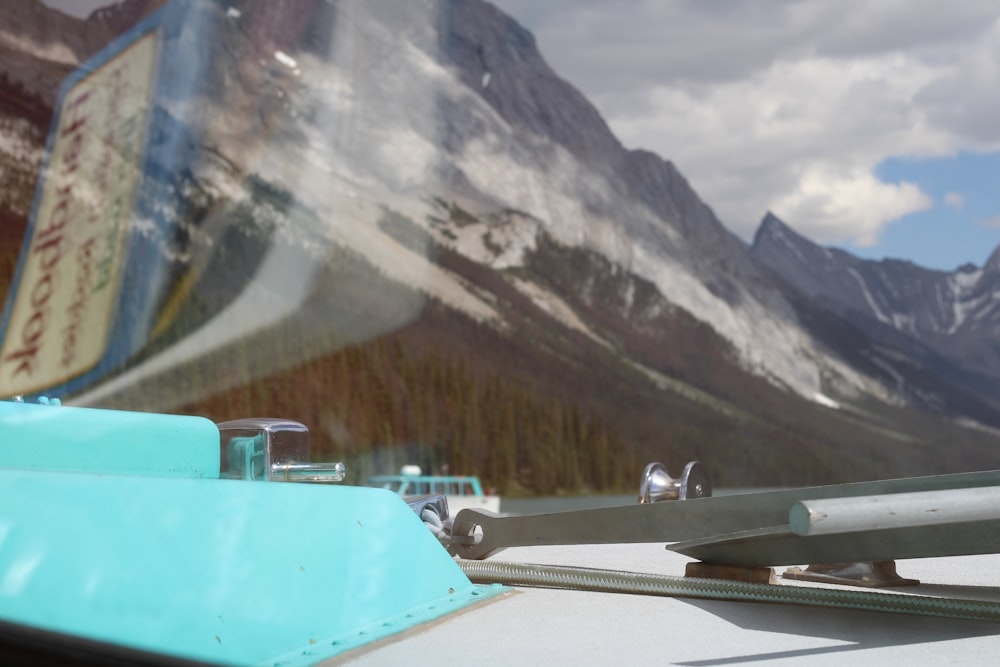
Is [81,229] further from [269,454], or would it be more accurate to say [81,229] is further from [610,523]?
[610,523]

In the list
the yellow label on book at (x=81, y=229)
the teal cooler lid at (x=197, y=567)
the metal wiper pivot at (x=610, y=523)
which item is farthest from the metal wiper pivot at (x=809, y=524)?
the yellow label on book at (x=81, y=229)

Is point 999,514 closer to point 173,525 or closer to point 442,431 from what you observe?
point 173,525

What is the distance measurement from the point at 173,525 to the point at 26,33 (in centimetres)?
11630

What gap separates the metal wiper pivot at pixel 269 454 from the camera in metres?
3.33

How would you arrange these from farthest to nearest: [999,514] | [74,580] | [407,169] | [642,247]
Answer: [642,247] → [407,169] → [999,514] → [74,580]

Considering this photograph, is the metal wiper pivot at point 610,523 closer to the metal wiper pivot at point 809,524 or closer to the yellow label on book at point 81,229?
the metal wiper pivot at point 809,524

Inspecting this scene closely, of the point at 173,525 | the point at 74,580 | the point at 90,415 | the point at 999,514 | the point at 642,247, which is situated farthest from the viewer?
the point at 642,247

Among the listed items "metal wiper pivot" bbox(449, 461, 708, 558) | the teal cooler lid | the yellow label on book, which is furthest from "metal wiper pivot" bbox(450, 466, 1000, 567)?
the yellow label on book

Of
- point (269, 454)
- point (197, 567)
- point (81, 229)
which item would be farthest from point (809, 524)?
point (81, 229)

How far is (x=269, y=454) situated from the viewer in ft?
11.2

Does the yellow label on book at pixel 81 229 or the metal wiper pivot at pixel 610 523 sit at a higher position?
the yellow label on book at pixel 81 229

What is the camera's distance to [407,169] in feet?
505

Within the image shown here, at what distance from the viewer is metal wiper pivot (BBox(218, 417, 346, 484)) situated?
3332 mm

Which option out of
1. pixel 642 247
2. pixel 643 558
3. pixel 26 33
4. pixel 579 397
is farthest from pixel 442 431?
pixel 642 247
